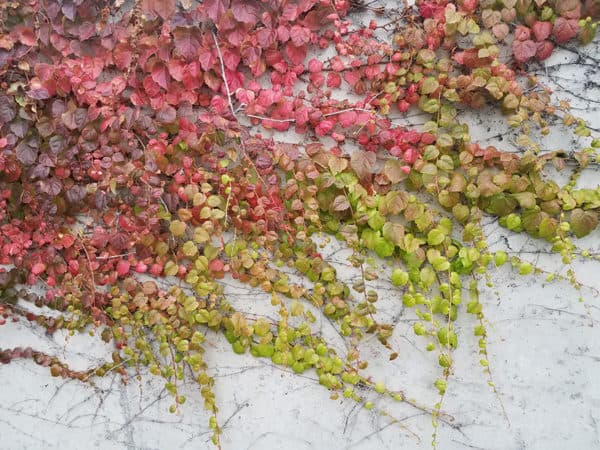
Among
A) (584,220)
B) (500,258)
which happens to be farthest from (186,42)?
(584,220)

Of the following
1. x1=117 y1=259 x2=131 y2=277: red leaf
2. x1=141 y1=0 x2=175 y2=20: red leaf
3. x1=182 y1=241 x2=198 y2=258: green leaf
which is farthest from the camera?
x1=117 y1=259 x2=131 y2=277: red leaf

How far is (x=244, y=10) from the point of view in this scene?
1.95 m

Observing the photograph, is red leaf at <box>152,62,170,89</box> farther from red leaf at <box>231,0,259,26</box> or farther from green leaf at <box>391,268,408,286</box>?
green leaf at <box>391,268,408,286</box>

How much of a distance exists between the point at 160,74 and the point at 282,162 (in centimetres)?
57

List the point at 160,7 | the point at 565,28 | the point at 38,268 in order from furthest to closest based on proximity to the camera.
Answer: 1. the point at 38,268
2. the point at 160,7
3. the point at 565,28

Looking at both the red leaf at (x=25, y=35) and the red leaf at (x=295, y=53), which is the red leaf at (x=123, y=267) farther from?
the red leaf at (x=295, y=53)

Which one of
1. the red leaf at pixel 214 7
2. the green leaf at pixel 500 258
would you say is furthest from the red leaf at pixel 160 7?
the green leaf at pixel 500 258

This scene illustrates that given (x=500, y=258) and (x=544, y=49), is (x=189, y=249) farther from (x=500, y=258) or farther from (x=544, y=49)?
(x=544, y=49)

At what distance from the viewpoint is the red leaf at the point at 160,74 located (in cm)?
204

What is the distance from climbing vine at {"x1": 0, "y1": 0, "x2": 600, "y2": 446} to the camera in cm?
194

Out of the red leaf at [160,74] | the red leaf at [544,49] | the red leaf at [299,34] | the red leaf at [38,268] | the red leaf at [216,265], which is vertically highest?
the red leaf at [299,34]

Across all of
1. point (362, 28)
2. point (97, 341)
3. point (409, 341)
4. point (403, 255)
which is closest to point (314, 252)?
point (403, 255)

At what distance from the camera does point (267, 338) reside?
6.88 feet

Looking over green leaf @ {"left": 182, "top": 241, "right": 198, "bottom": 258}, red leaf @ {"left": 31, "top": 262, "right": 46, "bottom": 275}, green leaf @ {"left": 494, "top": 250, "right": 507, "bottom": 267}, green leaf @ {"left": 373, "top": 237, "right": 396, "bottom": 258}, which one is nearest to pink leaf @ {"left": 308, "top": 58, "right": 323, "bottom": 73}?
green leaf @ {"left": 373, "top": 237, "right": 396, "bottom": 258}
